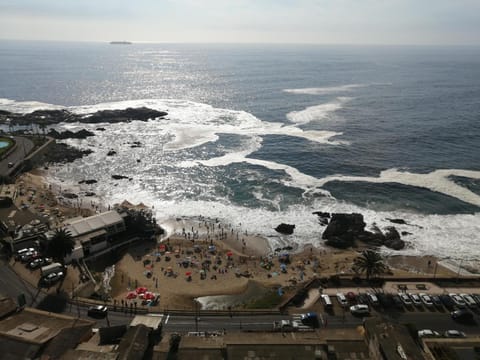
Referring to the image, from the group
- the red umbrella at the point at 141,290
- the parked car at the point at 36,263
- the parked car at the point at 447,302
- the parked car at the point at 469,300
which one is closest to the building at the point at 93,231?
the parked car at the point at 36,263

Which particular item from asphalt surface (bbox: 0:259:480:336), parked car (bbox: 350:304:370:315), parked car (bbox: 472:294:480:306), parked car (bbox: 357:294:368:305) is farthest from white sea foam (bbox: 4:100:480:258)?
parked car (bbox: 350:304:370:315)

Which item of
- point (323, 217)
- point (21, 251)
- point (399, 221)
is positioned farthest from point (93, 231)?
point (399, 221)

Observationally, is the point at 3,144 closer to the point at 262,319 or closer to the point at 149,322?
the point at 149,322

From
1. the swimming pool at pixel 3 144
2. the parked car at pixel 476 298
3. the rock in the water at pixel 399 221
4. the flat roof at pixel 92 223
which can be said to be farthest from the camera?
the swimming pool at pixel 3 144

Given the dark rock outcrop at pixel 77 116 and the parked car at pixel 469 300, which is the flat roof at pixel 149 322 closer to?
the parked car at pixel 469 300

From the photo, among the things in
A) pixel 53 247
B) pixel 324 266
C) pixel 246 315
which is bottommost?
pixel 324 266

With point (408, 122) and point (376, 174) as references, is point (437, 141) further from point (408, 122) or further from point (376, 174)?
point (376, 174)

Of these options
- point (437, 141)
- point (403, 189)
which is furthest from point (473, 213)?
point (437, 141)
